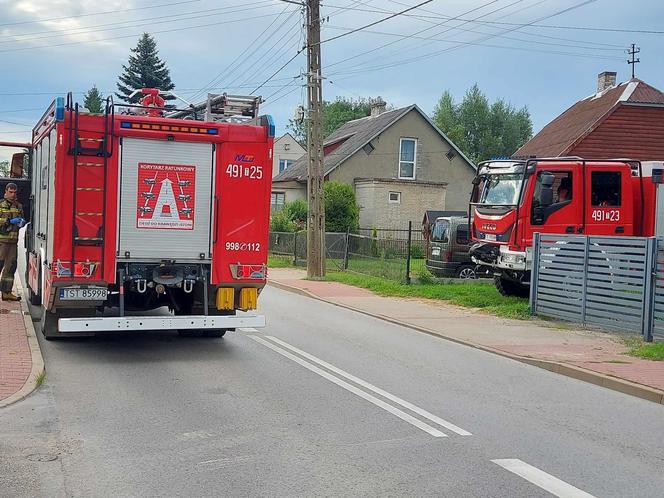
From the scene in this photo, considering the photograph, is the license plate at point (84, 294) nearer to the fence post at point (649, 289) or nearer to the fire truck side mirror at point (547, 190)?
the fence post at point (649, 289)

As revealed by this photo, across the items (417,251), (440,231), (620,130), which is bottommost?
(417,251)

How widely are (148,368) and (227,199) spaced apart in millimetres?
2380

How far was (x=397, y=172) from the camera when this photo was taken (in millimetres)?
42062

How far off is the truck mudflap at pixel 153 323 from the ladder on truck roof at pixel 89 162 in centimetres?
61

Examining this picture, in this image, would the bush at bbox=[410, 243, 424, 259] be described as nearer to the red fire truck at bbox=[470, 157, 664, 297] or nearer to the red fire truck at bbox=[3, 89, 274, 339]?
the red fire truck at bbox=[470, 157, 664, 297]

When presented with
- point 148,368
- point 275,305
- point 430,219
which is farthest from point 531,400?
point 430,219

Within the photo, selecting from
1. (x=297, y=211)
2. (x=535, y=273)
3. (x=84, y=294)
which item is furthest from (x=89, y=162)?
(x=297, y=211)

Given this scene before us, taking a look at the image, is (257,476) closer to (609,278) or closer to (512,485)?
(512,485)

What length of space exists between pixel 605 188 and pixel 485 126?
59871 millimetres

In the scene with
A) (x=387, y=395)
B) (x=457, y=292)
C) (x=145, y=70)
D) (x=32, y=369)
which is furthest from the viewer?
(x=145, y=70)

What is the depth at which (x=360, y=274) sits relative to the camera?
25.1 metres

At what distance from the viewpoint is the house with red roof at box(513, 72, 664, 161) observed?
103ft

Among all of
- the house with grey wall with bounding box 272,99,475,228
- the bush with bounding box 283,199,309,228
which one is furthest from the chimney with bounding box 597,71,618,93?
the bush with bounding box 283,199,309,228

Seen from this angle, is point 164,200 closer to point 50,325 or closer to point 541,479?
point 50,325
